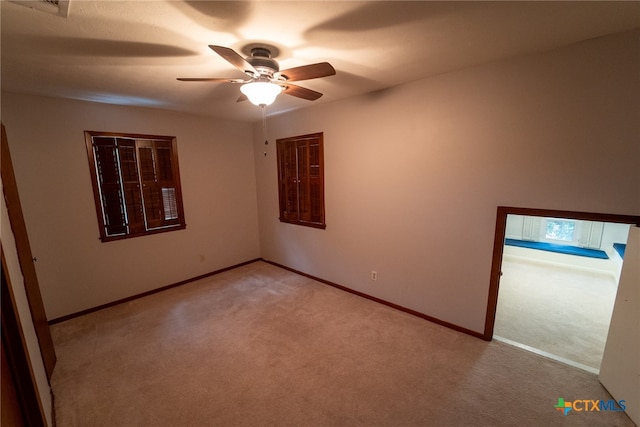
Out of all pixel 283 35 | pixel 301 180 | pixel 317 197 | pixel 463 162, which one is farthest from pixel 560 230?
pixel 283 35

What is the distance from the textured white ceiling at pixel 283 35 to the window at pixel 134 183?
89 centimetres

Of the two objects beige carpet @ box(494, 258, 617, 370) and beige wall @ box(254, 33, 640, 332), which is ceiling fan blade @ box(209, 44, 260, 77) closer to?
beige wall @ box(254, 33, 640, 332)

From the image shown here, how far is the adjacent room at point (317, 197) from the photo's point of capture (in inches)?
64.4

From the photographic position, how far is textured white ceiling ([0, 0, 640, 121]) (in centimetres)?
139

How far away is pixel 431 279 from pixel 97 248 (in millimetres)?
3997

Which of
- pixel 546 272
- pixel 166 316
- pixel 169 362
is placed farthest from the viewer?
pixel 546 272

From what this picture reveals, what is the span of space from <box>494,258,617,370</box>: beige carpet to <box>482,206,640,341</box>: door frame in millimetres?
402

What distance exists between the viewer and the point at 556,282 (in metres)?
3.99

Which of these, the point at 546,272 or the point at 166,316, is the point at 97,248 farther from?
the point at 546,272

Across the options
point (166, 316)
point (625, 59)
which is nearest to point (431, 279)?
point (625, 59)

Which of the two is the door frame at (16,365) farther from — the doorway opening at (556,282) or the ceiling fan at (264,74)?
the doorway opening at (556,282)

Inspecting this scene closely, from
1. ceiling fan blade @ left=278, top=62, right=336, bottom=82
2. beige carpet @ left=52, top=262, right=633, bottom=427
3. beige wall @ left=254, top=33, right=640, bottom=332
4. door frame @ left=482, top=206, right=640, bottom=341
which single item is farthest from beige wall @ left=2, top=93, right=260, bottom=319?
door frame @ left=482, top=206, right=640, bottom=341

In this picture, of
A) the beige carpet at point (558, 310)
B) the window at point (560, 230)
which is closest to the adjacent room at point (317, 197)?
the beige carpet at point (558, 310)

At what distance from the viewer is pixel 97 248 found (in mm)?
3172
